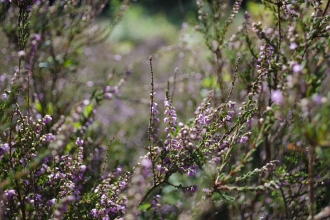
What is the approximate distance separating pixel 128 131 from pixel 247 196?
85.0 inches

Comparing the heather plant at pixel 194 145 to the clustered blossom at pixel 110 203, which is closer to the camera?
the heather plant at pixel 194 145

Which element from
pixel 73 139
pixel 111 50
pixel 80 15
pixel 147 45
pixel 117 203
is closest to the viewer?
pixel 117 203

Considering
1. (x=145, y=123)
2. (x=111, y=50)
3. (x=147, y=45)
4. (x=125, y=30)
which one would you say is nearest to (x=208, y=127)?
(x=145, y=123)

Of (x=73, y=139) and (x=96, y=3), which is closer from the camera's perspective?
(x=73, y=139)

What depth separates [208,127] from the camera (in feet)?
6.35

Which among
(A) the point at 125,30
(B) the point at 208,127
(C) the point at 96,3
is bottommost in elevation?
(B) the point at 208,127

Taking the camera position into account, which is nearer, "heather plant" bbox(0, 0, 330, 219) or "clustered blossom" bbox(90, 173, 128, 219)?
"heather plant" bbox(0, 0, 330, 219)

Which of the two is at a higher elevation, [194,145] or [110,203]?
[194,145]

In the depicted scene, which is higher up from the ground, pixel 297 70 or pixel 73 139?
pixel 73 139

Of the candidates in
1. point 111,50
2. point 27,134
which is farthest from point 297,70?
point 111,50

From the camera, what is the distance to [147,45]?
11.8 metres

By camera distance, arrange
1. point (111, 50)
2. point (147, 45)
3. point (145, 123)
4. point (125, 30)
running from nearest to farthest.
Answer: point (145, 123) < point (111, 50) < point (147, 45) < point (125, 30)

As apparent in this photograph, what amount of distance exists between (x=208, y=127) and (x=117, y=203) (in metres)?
0.63

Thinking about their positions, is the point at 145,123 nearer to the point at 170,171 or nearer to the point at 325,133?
the point at 170,171
